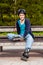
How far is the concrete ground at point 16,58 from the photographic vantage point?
609 cm

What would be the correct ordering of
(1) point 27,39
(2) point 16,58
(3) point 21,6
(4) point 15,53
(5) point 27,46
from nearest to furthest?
(5) point 27,46 < (1) point 27,39 < (2) point 16,58 < (4) point 15,53 < (3) point 21,6

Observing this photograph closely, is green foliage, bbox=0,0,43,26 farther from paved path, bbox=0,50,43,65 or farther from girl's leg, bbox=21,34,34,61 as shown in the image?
girl's leg, bbox=21,34,34,61

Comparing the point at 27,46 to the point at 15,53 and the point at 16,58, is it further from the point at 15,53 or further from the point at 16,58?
the point at 15,53

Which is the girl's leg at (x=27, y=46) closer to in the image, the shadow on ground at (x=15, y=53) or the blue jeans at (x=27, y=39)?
the blue jeans at (x=27, y=39)

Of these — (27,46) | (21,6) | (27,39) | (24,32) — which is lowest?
(21,6)

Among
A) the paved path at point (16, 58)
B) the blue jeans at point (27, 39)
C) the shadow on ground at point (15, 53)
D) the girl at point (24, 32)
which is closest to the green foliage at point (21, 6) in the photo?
the shadow on ground at point (15, 53)

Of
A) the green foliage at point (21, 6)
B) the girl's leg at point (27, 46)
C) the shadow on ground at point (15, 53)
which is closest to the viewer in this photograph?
the girl's leg at point (27, 46)

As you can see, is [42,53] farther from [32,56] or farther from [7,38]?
[7,38]

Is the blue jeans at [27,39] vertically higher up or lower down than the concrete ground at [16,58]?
higher up

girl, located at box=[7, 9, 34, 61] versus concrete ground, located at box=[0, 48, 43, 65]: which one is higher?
girl, located at box=[7, 9, 34, 61]

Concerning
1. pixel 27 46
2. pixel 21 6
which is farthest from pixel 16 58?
pixel 21 6

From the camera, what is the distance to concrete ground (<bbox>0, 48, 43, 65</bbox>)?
6085mm

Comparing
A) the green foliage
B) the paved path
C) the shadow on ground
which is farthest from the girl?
the green foliage

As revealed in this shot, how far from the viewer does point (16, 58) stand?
6594 mm
